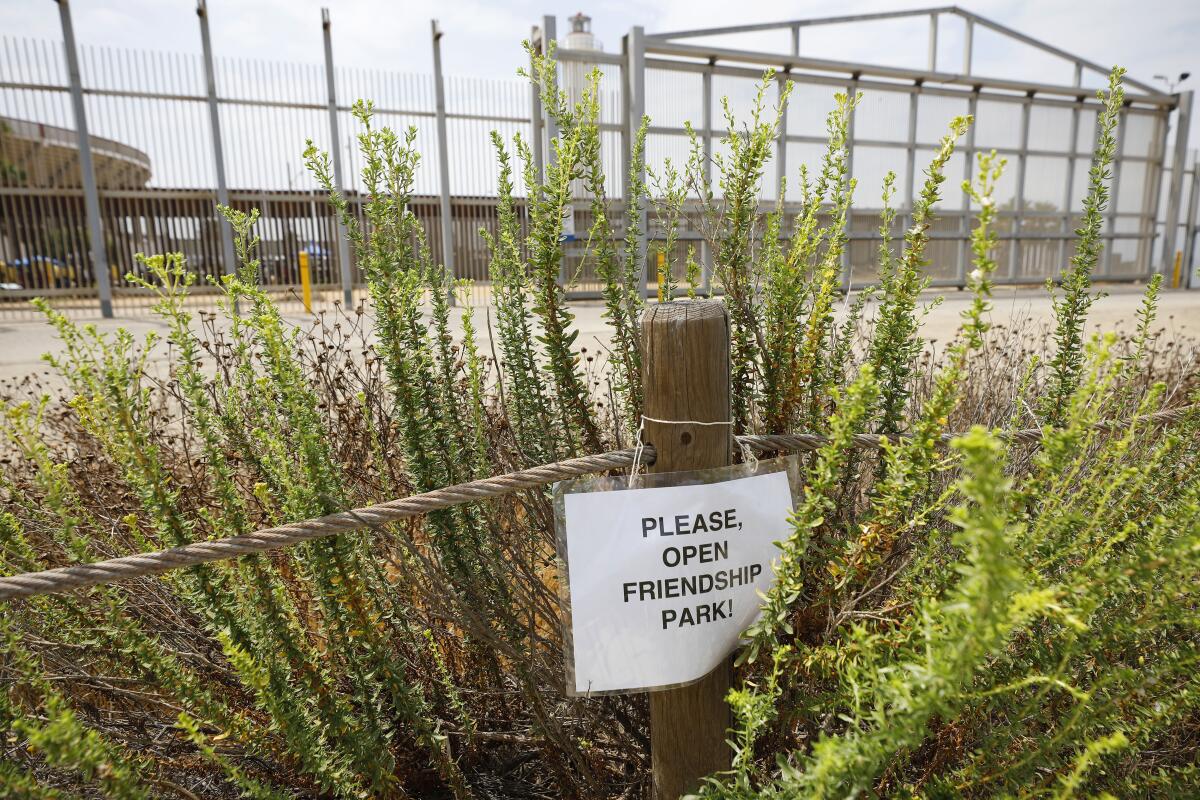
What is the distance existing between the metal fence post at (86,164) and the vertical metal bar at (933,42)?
1569cm

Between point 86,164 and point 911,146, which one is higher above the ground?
point 911,146

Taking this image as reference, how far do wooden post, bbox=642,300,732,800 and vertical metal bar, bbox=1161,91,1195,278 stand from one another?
844 inches

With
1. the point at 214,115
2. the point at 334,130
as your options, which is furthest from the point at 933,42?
the point at 214,115

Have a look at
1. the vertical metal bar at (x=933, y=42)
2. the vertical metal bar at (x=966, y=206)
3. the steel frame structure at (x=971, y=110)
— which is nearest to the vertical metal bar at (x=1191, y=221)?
the steel frame structure at (x=971, y=110)

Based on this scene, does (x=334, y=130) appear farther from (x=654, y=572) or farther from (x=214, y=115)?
(x=654, y=572)

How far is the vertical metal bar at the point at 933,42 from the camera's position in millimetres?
14664

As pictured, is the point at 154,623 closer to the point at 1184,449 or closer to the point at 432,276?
the point at 432,276

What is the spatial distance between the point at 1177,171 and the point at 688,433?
23328 mm

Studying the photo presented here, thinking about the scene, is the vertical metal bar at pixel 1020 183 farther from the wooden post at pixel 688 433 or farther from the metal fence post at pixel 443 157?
the wooden post at pixel 688 433

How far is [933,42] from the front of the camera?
14.8 metres

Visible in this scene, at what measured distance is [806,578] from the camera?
141cm

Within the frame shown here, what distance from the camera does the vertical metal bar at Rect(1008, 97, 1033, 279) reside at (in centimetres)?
1616

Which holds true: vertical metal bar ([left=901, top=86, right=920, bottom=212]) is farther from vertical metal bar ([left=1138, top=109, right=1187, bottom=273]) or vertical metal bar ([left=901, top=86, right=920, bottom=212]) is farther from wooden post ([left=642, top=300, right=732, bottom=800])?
wooden post ([left=642, top=300, right=732, bottom=800])

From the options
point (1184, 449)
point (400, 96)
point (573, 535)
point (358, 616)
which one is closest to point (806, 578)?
point (573, 535)
